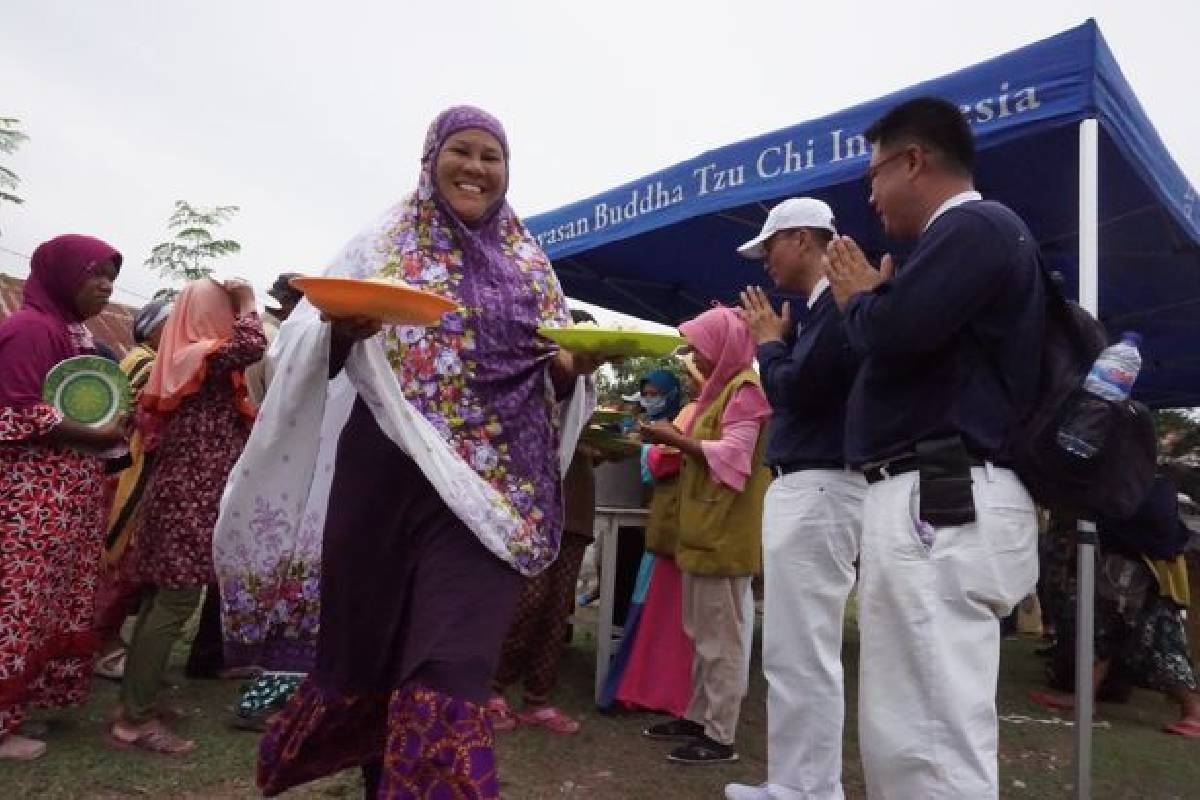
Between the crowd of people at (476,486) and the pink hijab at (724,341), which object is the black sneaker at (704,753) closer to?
the crowd of people at (476,486)

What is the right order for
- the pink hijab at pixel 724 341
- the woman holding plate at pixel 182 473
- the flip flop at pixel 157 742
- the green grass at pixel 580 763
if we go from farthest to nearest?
1. the pink hijab at pixel 724 341
2. the woman holding plate at pixel 182 473
3. the flip flop at pixel 157 742
4. the green grass at pixel 580 763

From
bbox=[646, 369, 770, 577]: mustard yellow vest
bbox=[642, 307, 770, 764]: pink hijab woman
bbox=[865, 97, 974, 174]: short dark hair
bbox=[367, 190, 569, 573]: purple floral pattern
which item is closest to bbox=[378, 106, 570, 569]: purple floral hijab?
bbox=[367, 190, 569, 573]: purple floral pattern

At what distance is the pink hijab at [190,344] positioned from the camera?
325cm

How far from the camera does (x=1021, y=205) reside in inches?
208

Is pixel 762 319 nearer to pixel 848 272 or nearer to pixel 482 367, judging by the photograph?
pixel 848 272

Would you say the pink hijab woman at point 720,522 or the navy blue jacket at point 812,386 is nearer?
the navy blue jacket at point 812,386

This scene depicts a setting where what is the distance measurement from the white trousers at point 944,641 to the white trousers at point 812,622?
2.80 ft

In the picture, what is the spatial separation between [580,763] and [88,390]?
227cm

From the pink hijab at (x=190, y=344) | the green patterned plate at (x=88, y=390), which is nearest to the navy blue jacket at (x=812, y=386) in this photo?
the pink hijab at (x=190, y=344)

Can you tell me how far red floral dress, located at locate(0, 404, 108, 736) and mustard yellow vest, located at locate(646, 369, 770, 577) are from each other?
7.44ft

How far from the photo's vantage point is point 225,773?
9.72 ft

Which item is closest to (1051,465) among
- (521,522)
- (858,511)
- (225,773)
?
(858,511)

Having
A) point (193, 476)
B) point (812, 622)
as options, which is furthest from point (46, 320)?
point (812, 622)

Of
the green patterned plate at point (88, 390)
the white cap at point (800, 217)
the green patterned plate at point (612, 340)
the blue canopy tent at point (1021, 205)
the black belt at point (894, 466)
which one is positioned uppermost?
the blue canopy tent at point (1021, 205)
